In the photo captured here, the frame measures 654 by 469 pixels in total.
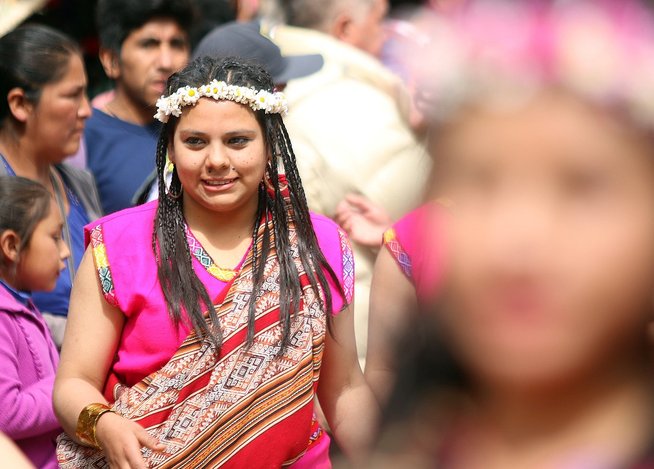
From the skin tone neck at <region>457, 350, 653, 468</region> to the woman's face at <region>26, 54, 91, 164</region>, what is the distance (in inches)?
128

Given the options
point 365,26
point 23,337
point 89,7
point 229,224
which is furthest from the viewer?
point 89,7

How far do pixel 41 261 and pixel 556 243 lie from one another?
2755mm

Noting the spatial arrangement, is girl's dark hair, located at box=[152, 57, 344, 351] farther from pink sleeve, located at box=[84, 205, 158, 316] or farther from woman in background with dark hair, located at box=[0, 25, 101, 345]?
woman in background with dark hair, located at box=[0, 25, 101, 345]

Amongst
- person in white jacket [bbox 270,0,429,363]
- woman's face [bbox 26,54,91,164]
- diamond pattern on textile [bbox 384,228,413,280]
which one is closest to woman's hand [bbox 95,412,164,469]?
diamond pattern on textile [bbox 384,228,413,280]

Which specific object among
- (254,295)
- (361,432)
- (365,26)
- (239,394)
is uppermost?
(365,26)

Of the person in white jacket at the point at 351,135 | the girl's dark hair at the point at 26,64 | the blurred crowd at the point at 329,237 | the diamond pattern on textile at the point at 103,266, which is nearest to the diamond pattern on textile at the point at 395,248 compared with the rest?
the blurred crowd at the point at 329,237

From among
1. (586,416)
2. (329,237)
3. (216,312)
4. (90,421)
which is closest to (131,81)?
(329,237)

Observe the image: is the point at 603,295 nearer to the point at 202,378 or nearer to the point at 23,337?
the point at 202,378

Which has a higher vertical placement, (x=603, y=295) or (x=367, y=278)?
(x=603, y=295)

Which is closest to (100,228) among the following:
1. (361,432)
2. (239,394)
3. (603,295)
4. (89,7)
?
(239,394)

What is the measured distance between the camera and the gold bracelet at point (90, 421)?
8.38 ft

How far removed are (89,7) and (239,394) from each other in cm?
396

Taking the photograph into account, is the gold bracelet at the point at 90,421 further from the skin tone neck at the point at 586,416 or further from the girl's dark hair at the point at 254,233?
the skin tone neck at the point at 586,416

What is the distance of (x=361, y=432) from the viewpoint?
2727mm
